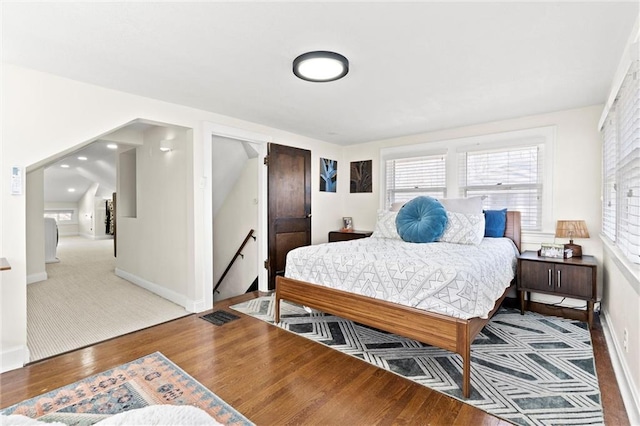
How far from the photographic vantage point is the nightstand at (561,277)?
2.91m

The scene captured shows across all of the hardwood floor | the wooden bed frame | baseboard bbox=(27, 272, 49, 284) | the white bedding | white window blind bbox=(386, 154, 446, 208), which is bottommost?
the hardwood floor

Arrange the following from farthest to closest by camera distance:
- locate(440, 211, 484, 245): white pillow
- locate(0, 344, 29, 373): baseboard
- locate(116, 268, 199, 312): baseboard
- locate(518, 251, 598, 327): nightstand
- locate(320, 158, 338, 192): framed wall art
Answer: locate(320, 158, 338, 192): framed wall art, locate(116, 268, 199, 312): baseboard, locate(440, 211, 484, 245): white pillow, locate(518, 251, 598, 327): nightstand, locate(0, 344, 29, 373): baseboard

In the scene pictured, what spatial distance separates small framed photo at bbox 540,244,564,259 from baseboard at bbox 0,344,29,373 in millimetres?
4854

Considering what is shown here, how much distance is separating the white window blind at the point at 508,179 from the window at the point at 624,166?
0.71m

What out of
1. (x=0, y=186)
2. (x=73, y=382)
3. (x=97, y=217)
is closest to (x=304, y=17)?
(x=0, y=186)

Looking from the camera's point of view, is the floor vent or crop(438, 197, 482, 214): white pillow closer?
the floor vent

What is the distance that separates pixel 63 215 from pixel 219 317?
11.9 m

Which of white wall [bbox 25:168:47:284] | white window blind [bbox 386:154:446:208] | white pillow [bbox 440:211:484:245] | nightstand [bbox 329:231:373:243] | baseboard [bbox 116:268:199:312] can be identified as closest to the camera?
white pillow [bbox 440:211:484:245]

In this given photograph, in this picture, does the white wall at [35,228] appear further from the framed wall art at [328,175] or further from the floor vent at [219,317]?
the framed wall art at [328,175]

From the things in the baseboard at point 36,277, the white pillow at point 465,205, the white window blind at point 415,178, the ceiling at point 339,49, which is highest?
the ceiling at point 339,49

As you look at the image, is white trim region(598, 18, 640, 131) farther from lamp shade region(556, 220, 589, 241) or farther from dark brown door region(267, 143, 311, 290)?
dark brown door region(267, 143, 311, 290)

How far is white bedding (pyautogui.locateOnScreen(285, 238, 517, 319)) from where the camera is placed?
2059 millimetres

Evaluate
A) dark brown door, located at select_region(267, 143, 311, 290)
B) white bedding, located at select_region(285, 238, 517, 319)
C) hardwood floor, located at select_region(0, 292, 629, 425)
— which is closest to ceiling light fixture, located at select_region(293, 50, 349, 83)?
white bedding, located at select_region(285, 238, 517, 319)

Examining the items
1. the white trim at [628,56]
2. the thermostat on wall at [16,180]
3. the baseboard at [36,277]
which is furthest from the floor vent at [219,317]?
the white trim at [628,56]
